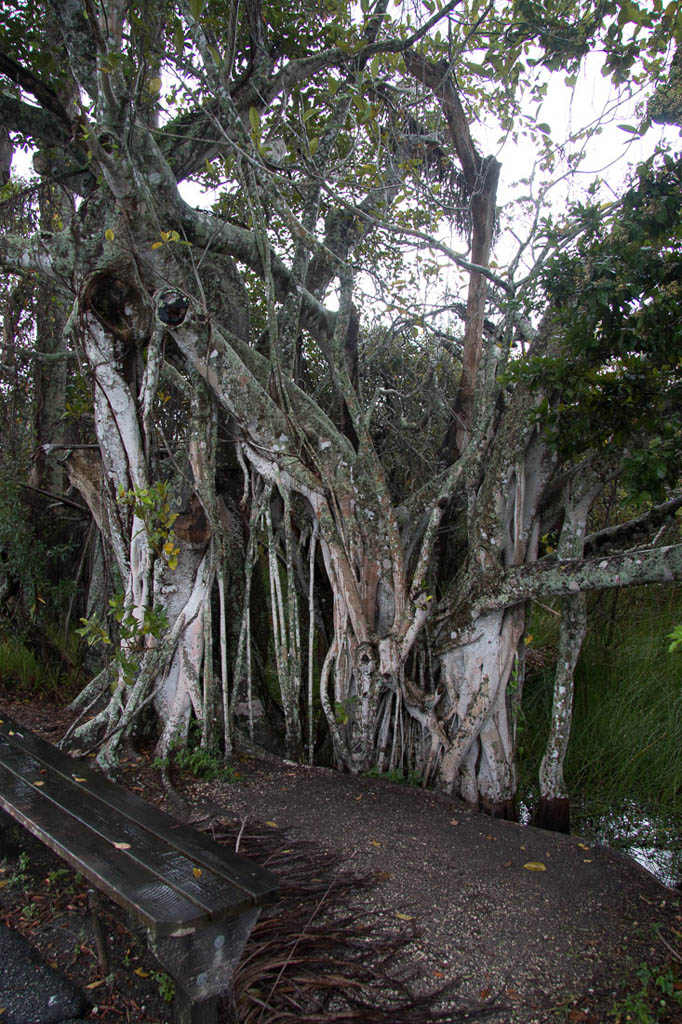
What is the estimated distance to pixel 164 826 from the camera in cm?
223

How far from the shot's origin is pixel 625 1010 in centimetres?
202

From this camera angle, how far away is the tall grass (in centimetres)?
401

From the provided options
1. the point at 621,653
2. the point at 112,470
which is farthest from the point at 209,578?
the point at 621,653

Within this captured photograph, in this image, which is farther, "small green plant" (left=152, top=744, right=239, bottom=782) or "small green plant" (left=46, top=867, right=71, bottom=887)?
"small green plant" (left=152, top=744, right=239, bottom=782)

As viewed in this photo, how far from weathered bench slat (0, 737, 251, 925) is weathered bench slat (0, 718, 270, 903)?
22 millimetres

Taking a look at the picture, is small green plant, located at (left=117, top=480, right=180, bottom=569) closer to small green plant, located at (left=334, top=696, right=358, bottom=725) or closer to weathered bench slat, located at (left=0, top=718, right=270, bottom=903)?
weathered bench slat, located at (left=0, top=718, right=270, bottom=903)

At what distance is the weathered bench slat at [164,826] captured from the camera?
1884mm

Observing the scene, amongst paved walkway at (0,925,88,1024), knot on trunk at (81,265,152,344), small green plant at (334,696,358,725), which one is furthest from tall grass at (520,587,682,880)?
knot on trunk at (81,265,152,344)

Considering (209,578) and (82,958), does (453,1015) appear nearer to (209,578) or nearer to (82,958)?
(82,958)

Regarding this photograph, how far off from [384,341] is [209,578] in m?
1.90

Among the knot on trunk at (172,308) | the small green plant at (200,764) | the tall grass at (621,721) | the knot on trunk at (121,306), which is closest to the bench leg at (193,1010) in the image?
the small green plant at (200,764)

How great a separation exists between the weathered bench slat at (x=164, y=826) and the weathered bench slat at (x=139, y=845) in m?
0.02

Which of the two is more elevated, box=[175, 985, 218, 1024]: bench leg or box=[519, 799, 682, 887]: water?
box=[175, 985, 218, 1024]: bench leg

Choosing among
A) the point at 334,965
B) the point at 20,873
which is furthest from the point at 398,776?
the point at 20,873
